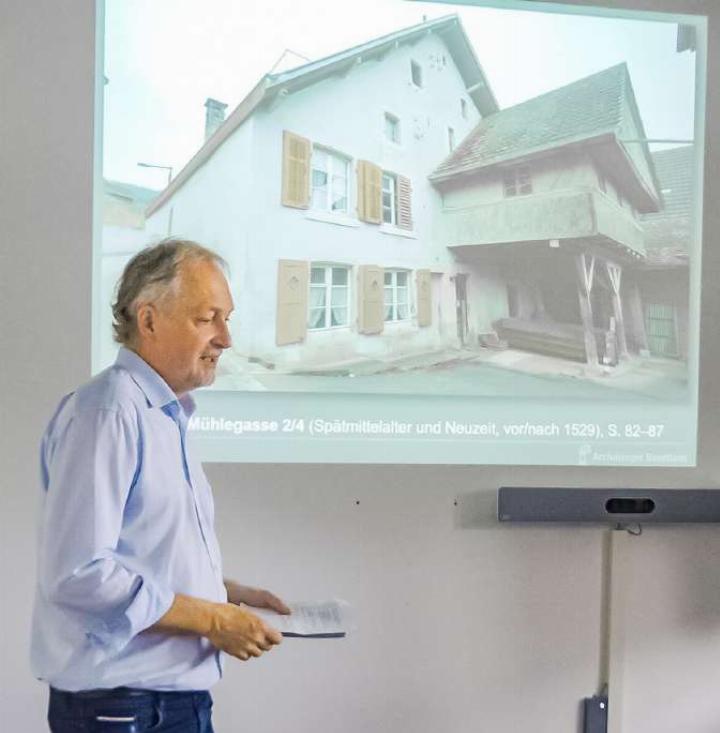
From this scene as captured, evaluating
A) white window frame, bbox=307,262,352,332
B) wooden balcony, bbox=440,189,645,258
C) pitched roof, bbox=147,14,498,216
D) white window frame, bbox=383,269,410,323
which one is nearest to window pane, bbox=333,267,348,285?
white window frame, bbox=307,262,352,332

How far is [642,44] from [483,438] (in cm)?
122

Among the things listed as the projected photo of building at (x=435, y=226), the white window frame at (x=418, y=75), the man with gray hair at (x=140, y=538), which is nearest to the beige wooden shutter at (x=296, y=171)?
the projected photo of building at (x=435, y=226)

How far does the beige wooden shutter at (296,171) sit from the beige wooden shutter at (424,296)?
371mm

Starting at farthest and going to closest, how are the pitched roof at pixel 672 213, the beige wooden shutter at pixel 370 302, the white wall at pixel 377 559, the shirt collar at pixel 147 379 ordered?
the pitched roof at pixel 672 213
the beige wooden shutter at pixel 370 302
the white wall at pixel 377 559
the shirt collar at pixel 147 379

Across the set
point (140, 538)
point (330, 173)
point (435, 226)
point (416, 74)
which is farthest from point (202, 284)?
point (416, 74)

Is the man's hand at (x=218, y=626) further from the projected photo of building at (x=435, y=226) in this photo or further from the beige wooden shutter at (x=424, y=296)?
the beige wooden shutter at (x=424, y=296)

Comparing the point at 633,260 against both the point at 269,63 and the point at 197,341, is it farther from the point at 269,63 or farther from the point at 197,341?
the point at 197,341

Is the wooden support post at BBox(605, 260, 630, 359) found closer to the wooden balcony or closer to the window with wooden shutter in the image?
the wooden balcony

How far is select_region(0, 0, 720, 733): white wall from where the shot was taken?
220 centimetres

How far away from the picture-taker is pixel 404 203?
2328mm

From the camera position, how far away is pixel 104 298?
2.22 meters

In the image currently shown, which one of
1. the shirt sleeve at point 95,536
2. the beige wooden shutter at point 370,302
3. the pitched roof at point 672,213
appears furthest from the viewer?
the pitched roof at point 672,213

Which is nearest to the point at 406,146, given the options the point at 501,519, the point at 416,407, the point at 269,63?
the point at 269,63

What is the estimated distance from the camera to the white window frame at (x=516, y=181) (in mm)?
2367
